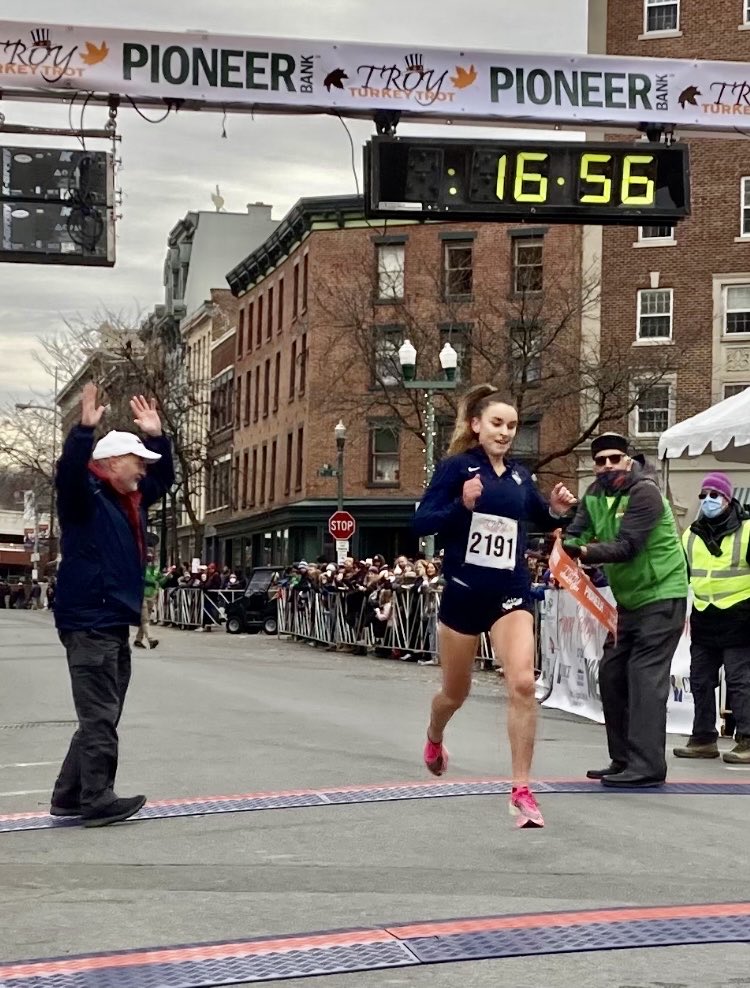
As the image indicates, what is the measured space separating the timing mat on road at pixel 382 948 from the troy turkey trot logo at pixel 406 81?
36.2ft

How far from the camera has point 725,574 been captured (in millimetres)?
12406

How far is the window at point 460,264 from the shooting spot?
2238 inches

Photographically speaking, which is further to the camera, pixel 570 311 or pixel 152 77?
pixel 570 311

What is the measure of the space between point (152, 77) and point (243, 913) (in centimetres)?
1104

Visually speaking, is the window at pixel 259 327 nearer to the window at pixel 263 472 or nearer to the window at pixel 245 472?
the window at pixel 263 472

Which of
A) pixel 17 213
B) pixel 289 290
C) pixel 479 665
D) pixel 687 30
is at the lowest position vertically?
pixel 479 665

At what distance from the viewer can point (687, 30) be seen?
52.5m

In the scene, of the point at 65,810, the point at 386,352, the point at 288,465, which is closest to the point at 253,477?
the point at 288,465

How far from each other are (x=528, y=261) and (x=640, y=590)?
46.5m

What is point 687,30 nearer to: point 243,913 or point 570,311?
point 570,311

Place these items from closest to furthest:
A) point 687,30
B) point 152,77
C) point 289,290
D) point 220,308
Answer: point 152,77 → point 687,30 → point 289,290 → point 220,308

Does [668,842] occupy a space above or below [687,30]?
below

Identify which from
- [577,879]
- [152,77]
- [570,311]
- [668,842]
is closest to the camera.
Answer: [577,879]

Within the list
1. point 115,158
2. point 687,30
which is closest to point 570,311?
point 687,30
